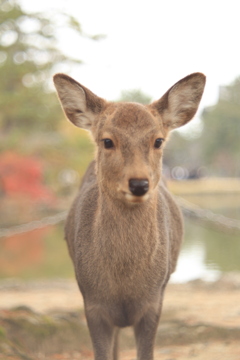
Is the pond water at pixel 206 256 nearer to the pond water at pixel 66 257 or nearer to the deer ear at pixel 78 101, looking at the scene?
the pond water at pixel 66 257

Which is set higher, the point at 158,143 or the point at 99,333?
the point at 158,143

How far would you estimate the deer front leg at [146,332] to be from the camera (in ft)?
12.9

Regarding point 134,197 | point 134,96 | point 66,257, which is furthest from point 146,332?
point 134,96

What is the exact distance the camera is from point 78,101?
4.05m

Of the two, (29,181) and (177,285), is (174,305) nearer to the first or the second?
(177,285)

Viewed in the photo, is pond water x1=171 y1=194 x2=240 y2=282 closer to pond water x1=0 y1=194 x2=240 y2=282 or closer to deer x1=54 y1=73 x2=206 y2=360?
pond water x1=0 y1=194 x2=240 y2=282

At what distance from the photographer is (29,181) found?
23.3m

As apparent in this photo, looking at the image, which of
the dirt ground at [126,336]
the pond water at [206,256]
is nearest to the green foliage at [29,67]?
the pond water at [206,256]

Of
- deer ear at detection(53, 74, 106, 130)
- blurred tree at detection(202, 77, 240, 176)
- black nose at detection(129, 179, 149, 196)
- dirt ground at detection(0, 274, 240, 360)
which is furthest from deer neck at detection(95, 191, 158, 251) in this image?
blurred tree at detection(202, 77, 240, 176)

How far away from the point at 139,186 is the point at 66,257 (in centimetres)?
1493

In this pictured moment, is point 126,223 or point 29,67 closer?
point 126,223

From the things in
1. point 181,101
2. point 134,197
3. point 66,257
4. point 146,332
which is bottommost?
point 66,257

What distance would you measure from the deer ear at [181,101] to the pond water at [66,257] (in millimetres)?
9478

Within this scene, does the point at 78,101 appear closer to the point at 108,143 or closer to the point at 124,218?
the point at 108,143
